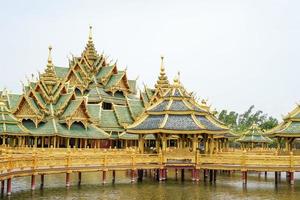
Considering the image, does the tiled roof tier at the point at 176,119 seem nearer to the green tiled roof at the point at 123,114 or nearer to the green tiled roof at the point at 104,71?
the green tiled roof at the point at 123,114

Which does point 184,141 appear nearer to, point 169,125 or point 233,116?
point 169,125

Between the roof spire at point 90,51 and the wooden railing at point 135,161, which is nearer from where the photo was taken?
the wooden railing at point 135,161

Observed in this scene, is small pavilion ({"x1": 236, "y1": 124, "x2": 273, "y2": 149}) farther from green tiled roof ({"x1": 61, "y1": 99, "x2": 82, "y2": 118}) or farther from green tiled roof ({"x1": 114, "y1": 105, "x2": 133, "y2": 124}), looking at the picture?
green tiled roof ({"x1": 61, "y1": 99, "x2": 82, "y2": 118})

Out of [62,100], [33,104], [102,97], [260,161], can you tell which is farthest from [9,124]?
[260,161]

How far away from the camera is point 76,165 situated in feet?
99.5

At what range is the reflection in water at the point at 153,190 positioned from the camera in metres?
26.6

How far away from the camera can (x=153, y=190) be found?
2928cm

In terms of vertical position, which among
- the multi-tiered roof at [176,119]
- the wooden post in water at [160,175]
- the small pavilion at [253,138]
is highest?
the multi-tiered roof at [176,119]

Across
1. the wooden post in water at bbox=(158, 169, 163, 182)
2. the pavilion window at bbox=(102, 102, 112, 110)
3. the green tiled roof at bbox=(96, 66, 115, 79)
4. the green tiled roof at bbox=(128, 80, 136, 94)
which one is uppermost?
the green tiled roof at bbox=(96, 66, 115, 79)

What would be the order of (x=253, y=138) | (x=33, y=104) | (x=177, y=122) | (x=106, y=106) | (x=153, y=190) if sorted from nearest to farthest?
(x=153, y=190)
(x=177, y=122)
(x=33, y=104)
(x=106, y=106)
(x=253, y=138)

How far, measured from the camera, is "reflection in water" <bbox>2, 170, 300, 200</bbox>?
26625 mm

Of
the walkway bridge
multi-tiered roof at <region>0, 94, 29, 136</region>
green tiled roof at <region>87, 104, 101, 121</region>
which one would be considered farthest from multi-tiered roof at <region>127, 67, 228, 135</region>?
green tiled roof at <region>87, 104, 101, 121</region>

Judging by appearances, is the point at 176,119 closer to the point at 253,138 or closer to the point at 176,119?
the point at 176,119

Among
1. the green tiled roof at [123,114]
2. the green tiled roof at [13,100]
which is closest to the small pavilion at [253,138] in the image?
the green tiled roof at [123,114]
